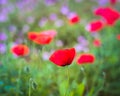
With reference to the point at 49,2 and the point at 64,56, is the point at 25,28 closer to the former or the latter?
the point at 49,2

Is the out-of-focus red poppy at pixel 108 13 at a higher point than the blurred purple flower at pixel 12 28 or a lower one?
higher

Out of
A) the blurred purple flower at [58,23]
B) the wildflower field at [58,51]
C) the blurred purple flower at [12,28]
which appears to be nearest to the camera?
the wildflower field at [58,51]

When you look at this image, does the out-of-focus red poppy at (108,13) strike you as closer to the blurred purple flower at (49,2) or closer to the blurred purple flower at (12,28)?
the blurred purple flower at (12,28)

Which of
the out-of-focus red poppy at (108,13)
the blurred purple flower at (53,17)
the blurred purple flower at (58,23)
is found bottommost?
the blurred purple flower at (53,17)

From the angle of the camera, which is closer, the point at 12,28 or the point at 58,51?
the point at 58,51

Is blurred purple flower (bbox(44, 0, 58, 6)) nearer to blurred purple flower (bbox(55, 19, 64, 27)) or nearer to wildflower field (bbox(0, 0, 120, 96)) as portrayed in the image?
wildflower field (bbox(0, 0, 120, 96))

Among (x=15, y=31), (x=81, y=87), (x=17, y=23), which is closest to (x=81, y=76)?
(x=81, y=87)

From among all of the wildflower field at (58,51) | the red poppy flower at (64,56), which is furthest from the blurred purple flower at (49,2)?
the red poppy flower at (64,56)

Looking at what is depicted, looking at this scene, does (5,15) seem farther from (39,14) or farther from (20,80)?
(20,80)

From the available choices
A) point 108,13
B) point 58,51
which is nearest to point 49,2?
point 108,13
